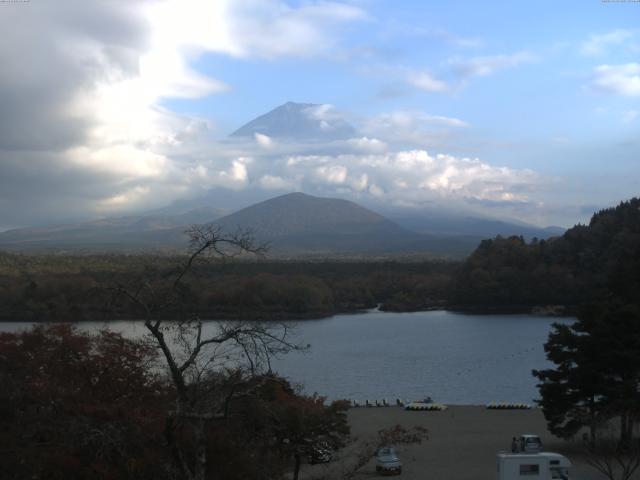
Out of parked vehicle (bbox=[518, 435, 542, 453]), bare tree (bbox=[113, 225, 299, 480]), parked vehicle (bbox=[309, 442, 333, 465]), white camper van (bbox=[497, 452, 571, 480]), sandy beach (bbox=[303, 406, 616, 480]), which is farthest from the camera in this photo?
parked vehicle (bbox=[518, 435, 542, 453])

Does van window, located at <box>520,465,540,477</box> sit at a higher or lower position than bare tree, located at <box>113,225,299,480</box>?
lower

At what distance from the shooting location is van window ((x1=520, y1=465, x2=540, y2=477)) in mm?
8016

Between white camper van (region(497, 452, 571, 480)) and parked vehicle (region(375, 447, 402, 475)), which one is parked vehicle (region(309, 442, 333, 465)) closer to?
parked vehicle (region(375, 447, 402, 475))

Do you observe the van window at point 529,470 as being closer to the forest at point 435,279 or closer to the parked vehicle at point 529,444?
the parked vehicle at point 529,444

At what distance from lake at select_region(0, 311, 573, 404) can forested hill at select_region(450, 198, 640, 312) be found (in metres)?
5.51

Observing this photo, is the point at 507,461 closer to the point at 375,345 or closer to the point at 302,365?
the point at 302,365

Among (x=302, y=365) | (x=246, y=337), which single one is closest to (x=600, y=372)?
(x=246, y=337)

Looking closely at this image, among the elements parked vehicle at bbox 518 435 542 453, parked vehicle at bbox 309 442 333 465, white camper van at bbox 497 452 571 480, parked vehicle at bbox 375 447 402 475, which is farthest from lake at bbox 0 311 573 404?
white camper van at bbox 497 452 571 480

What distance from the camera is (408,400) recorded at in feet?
62.2

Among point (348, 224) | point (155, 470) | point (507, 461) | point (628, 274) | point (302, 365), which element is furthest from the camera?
point (348, 224)

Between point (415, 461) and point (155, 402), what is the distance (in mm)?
6148

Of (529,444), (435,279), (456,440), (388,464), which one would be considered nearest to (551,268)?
(435,279)

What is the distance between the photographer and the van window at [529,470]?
8.02 m

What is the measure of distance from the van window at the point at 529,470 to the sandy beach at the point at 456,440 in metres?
1.31
